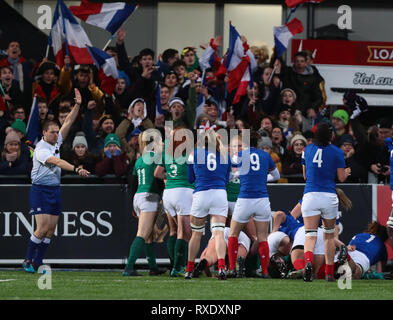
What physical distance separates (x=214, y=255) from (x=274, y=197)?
2.40m

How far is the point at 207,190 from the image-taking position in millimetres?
13383

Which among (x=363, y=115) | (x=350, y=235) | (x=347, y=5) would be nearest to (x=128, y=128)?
(x=350, y=235)

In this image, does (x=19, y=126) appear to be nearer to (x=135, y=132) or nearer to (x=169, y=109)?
(x=135, y=132)

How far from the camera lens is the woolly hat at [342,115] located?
698 inches

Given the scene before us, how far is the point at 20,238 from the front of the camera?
16203 mm

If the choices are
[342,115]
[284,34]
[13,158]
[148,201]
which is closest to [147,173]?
[148,201]

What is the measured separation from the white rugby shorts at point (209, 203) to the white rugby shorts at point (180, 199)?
31.7 inches

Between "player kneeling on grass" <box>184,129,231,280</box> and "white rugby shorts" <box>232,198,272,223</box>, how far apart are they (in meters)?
0.36

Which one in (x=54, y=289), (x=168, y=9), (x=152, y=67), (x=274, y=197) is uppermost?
(x=168, y=9)

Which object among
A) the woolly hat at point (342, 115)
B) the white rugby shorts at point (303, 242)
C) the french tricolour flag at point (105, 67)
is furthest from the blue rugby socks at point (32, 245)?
the woolly hat at point (342, 115)

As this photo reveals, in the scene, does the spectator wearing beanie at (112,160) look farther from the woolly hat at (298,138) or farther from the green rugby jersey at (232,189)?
the woolly hat at (298,138)

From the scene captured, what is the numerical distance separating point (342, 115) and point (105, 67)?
429cm

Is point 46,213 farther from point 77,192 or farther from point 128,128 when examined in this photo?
point 128,128

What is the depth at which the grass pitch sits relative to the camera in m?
10.5
